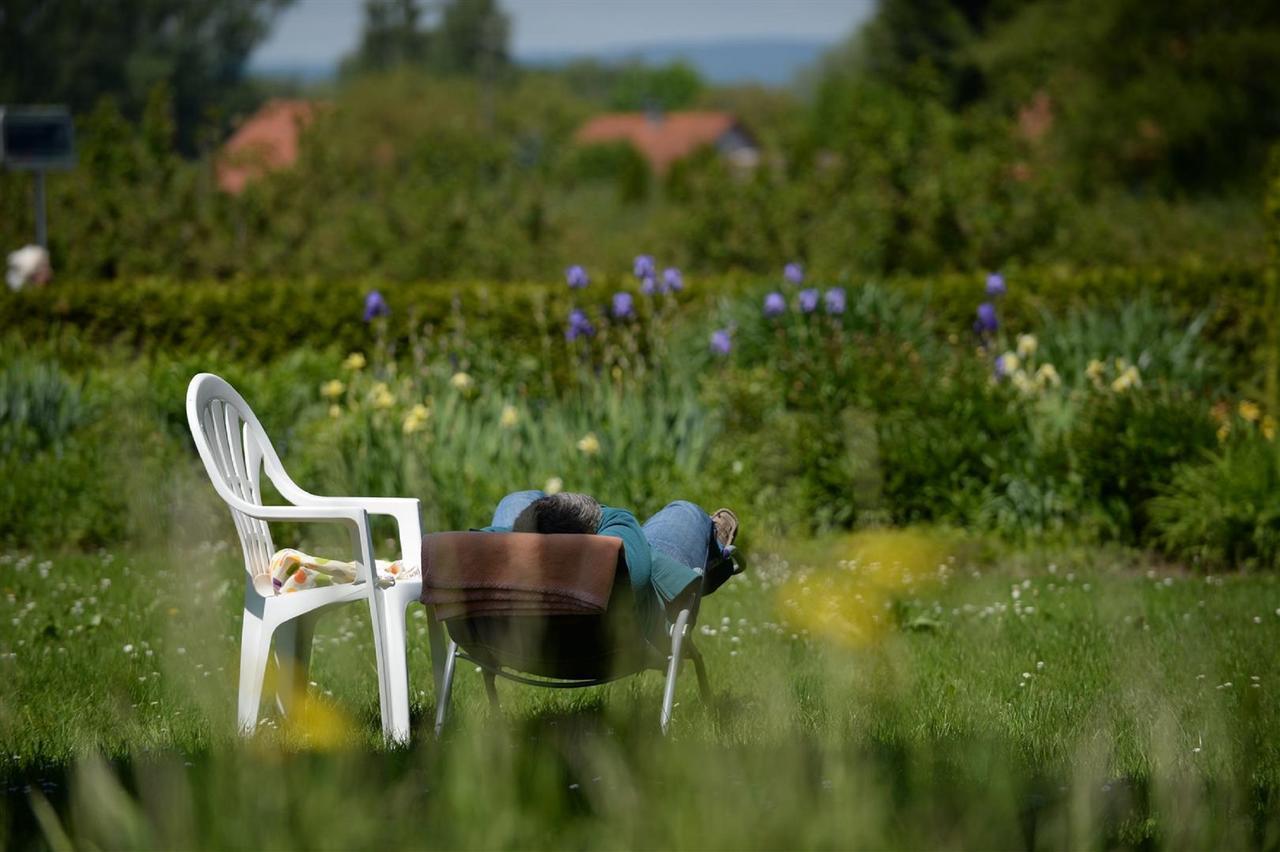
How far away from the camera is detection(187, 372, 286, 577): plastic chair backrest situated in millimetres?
4008

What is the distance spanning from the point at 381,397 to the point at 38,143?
23.7 feet

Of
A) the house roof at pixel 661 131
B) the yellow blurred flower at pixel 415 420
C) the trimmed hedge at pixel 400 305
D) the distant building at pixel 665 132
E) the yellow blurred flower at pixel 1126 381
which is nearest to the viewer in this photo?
the yellow blurred flower at pixel 415 420

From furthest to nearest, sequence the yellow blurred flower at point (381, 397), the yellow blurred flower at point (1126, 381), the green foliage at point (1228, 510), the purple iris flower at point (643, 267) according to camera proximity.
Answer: the purple iris flower at point (643, 267) → the yellow blurred flower at point (1126, 381) → the yellow blurred flower at point (381, 397) → the green foliage at point (1228, 510)

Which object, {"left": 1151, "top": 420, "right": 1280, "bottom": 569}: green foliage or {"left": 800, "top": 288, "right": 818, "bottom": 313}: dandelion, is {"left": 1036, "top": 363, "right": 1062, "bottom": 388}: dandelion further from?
{"left": 800, "top": 288, "right": 818, "bottom": 313}: dandelion

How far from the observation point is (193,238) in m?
14.9

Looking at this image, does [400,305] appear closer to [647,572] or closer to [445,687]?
[445,687]

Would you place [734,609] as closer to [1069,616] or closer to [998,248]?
[1069,616]

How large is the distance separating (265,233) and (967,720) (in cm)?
1265

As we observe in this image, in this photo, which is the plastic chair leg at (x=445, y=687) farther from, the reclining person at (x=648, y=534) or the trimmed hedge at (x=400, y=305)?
the trimmed hedge at (x=400, y=305)

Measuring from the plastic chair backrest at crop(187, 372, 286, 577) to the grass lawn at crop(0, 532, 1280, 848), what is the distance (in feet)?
0.56

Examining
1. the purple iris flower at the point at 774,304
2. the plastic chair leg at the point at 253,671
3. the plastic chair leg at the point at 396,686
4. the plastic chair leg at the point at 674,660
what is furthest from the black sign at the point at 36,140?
the plastic chair leg at the point at 674,660

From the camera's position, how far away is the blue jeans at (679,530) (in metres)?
4.09

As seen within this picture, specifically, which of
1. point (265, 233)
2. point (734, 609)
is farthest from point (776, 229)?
point (734, 609)

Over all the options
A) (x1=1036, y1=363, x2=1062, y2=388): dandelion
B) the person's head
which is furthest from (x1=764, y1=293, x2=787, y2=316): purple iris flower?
the person's head
